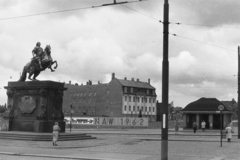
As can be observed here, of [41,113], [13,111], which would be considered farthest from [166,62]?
[13,111]

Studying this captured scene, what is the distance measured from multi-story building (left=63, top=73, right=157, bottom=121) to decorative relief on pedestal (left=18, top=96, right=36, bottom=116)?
80958 mm

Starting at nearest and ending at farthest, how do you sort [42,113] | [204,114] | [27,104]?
[42,113] < [27,104] < [204,114]

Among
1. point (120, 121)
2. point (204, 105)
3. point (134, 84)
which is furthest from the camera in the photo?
point (134, 84)

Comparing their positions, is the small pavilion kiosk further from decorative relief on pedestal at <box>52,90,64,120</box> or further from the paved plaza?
the paved plaza

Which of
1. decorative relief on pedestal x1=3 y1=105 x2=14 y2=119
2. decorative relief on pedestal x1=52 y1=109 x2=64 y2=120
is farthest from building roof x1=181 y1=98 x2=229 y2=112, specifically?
decorative relief on pedestal x1=3 y1=105 x2=14 y2=119

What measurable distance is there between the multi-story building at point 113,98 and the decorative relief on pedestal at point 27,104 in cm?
8096

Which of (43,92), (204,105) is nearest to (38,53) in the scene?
(43,92)

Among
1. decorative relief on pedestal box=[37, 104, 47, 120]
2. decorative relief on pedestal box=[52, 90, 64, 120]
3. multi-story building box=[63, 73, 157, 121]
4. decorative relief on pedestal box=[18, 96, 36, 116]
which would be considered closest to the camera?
decorative relief on pedestal box=[37, 104, 47, 120]

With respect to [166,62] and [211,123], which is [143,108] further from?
[166,62]

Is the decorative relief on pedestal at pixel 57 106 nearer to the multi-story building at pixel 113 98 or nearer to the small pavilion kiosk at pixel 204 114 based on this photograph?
the small pavilion kiosk at pixel 204 114

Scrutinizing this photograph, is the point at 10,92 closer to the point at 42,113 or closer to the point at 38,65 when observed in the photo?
the point at 38,65

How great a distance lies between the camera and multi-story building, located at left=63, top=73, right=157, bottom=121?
380 feet

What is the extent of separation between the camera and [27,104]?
30375mm

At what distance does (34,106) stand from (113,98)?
282 feet
